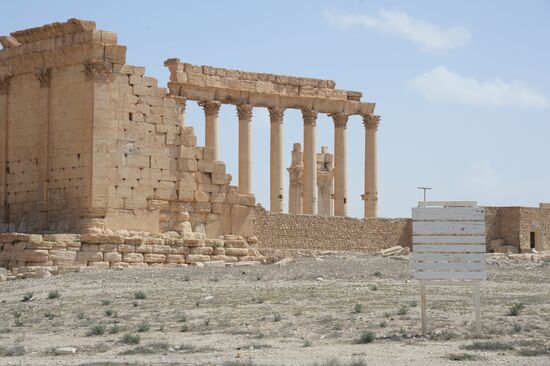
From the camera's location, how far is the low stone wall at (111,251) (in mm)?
32031

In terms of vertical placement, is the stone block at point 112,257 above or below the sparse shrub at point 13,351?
above

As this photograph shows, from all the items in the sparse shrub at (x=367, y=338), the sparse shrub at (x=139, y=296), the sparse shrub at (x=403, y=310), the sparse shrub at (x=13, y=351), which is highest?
the sparse shrub at (x=139, y=296)

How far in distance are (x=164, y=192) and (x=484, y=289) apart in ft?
42.0

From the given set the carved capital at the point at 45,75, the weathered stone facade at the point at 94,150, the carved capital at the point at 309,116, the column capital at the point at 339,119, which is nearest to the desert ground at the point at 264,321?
the weathered stone facade at the point at 94,150

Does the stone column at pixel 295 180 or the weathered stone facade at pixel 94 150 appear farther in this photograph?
the stone column at pixel 295 180

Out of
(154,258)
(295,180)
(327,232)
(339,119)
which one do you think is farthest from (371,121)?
(154,258)

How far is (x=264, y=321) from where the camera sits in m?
20.0

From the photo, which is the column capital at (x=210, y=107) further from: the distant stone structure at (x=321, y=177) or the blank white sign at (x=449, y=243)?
the blank white sign at (x=449, y=243)

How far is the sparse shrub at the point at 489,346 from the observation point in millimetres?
16672

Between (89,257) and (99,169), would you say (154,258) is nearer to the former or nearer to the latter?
(89,257)

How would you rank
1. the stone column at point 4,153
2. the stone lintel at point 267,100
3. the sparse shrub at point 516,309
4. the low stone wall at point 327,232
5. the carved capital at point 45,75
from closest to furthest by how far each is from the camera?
the sparse shrub at point 516,309
the carved capital at point 45,75
the stone column at point 4,153
the low stone wall at point 327,232
the stone lintel at point 267,100

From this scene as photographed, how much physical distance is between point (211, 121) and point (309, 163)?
544 centimetres

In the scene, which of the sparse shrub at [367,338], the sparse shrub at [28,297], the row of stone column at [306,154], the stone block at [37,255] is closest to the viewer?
the sparse shrub at [367,338]

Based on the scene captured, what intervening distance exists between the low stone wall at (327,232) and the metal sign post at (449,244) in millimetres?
24963
